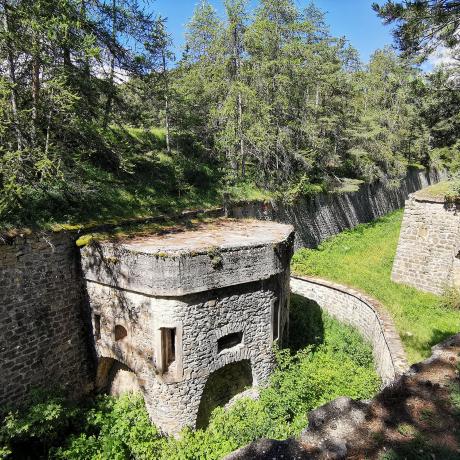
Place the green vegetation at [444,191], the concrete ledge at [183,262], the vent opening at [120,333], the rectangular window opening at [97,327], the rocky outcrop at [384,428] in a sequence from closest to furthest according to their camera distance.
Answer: the rocky outcrop at [384,428]
the concrete ledge at [183,262]
the vent opening at [120,333]
the rectangular window opening at [97,327]
the green vegetation at [444,191]

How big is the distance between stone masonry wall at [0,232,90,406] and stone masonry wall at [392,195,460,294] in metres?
11.3

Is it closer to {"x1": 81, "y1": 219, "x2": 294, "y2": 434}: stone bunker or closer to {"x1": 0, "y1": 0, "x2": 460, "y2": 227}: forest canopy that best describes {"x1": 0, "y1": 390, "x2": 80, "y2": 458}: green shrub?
{"x1": 81, "y1": 219, "x2": 294, "y2": 434}: stone bunker

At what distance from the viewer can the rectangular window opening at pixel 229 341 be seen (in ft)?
29.3

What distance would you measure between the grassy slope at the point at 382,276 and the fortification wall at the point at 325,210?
2.48ft

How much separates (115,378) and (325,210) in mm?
14597

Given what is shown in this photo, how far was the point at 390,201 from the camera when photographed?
29.5m

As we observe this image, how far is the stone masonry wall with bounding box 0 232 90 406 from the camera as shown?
809 cm

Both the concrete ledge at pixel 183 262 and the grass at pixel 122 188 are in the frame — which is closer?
the concrete ledge at pixel 183 262

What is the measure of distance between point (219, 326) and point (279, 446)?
4897mm

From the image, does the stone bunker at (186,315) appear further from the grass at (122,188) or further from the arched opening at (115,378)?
the grass at (122,188)

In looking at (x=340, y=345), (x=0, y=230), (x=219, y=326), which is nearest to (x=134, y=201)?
(x=0, y=230)

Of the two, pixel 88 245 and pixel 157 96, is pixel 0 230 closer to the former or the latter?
pixel 88 245

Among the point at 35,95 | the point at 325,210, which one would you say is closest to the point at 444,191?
the point at 325,210

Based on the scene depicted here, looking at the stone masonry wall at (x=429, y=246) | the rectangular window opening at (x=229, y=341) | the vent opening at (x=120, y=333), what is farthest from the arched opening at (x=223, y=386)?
the stone masonry wall at (x=429, y=246)
